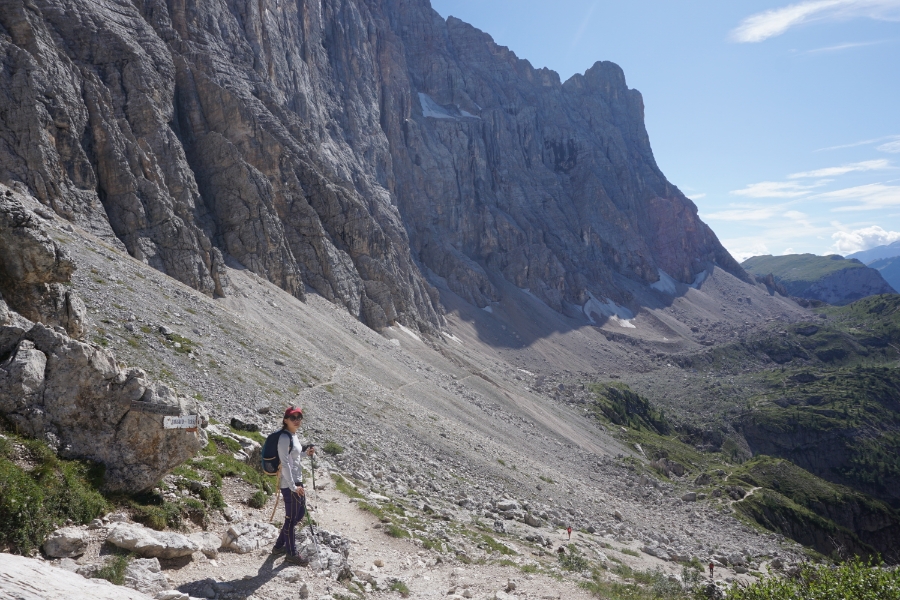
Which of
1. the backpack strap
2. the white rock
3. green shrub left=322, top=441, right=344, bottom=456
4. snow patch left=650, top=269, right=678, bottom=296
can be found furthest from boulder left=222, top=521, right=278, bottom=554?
snow patch left=650, top=269, right=678, bottom=296

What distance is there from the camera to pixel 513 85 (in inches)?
7771

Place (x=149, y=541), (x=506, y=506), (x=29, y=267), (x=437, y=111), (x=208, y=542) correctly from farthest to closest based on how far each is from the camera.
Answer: (x=437, y=111)
(x=506, y=506)
(x=29, y=267)
(x=208, y=542)
(x=149, y=541)

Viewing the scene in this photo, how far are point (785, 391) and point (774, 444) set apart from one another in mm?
26795

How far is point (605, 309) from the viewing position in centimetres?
16250

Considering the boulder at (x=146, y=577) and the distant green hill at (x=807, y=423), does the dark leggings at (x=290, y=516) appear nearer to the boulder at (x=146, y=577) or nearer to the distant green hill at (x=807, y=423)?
the boulder at (x=146, y=577)

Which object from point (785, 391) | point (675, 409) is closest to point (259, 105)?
point (675, 409)

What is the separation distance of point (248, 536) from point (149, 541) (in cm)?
233

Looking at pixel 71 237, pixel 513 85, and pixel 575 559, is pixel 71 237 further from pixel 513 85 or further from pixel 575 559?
pixel 513 85

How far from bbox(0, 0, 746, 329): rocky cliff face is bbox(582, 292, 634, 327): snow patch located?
3322 millimetres

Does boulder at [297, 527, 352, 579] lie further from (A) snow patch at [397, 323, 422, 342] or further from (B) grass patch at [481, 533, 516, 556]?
(A) snow patch at [397, 323, 422, 342]

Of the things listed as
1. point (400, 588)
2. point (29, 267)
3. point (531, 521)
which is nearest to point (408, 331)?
point (531, 521)

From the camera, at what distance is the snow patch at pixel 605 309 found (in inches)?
6220

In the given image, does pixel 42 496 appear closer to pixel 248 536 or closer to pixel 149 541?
pixel 149 541

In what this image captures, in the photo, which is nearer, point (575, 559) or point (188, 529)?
point (188, 529)
